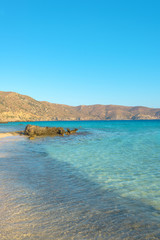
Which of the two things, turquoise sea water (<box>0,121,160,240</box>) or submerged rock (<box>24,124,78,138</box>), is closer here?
turquoise sea water (<box>0,121,160,240</box>)

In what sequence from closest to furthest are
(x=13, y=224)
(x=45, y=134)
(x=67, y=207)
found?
(x=13, y=224) < (x=67, y=207) < (x=45, y=134)

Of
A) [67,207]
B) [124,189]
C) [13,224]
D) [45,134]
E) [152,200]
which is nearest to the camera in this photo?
[13,224]

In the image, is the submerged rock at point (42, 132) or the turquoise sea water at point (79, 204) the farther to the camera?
the submerged rock at point (42, 132)

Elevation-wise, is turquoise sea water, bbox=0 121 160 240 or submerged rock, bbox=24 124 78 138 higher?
turquoise sea water, bbox=0 121 160 240

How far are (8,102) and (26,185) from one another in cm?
17570

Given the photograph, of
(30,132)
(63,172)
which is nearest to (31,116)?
(30,132)

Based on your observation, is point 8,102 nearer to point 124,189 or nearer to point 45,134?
point 45,134

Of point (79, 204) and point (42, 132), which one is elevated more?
point (79, 204)

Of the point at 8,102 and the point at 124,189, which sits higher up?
the point at 8,102

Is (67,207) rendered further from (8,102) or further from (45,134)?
(8,102)

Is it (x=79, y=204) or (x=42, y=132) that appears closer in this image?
(x=79, y=204)

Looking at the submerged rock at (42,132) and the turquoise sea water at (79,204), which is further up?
the turquoise sea water at (79,204)

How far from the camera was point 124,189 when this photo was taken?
7.36 meters

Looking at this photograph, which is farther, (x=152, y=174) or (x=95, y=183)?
(x=152, y=174)
